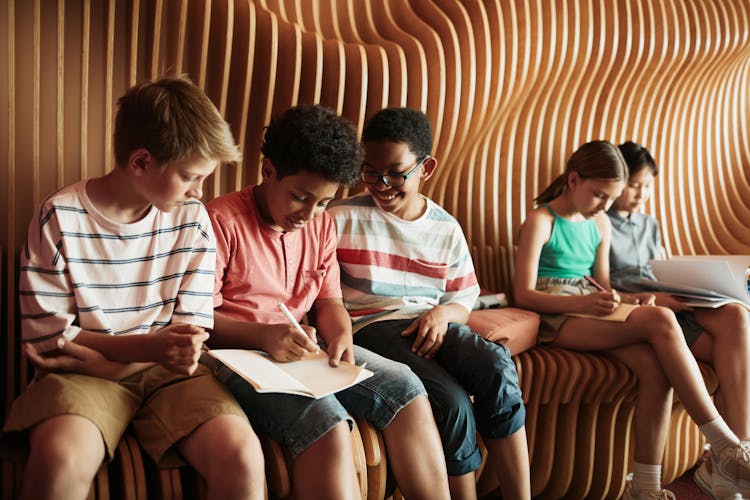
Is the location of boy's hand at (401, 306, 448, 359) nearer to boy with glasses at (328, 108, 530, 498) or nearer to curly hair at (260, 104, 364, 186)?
boy with glasses at (328, 108, 530, 498)

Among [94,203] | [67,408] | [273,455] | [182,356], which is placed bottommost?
[273,455]

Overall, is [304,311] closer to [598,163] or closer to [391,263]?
[391,263]

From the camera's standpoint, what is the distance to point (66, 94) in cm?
251

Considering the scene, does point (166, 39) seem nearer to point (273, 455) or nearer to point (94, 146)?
point (94, 146)

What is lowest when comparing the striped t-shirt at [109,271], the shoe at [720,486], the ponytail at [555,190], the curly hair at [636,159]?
the shoe at [720,486]

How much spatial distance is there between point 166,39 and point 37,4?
1.70 feet

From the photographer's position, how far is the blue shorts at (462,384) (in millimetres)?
2113

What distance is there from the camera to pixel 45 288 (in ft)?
5.63

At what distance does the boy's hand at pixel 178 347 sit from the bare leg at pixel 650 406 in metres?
1.79

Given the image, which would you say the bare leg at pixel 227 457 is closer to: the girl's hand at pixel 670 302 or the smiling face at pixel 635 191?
the girl's hand at pixel 670 302

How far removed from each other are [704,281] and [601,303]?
0.68 meters

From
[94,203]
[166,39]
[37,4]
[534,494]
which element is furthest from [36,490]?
[534,494]

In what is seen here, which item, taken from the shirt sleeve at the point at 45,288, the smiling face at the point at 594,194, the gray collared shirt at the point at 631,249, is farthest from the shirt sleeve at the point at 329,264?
the gray collared shirt at the point at 631,249

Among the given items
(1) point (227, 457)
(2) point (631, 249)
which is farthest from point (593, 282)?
(1) point (227, 457)
